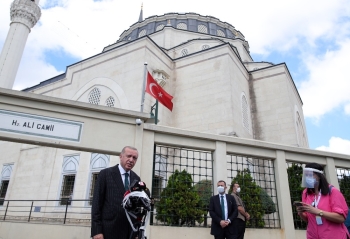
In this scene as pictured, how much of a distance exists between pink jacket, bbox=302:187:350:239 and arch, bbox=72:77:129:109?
11366 mm

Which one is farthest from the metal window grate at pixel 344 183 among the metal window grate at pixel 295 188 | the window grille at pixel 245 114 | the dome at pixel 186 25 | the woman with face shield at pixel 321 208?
the dome at pixel 186 25

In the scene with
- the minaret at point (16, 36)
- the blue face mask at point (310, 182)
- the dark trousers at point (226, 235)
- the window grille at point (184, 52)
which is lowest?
the dark trousers at point (226, 235)

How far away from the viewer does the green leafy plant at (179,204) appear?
5590 mm

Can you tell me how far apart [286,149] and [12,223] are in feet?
24.3

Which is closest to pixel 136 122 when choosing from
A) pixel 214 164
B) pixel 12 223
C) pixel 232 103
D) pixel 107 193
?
pixel 214 164

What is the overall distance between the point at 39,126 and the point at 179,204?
3.10m

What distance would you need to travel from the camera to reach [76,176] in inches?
512

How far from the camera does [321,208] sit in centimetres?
249

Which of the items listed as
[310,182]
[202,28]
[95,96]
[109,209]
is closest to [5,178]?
[95,96]

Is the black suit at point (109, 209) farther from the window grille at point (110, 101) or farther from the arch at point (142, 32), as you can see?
the arch at point (142, 32)

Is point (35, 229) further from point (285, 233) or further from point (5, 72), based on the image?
point (5, 72)

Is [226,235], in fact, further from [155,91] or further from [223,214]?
[155,91]

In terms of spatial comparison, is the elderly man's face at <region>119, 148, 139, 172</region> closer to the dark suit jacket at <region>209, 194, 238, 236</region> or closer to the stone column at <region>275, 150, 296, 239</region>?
the dark suit jacket at <region>209, 194, 238, 236</region>

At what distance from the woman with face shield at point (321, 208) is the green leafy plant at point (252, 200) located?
3472 millimetres
